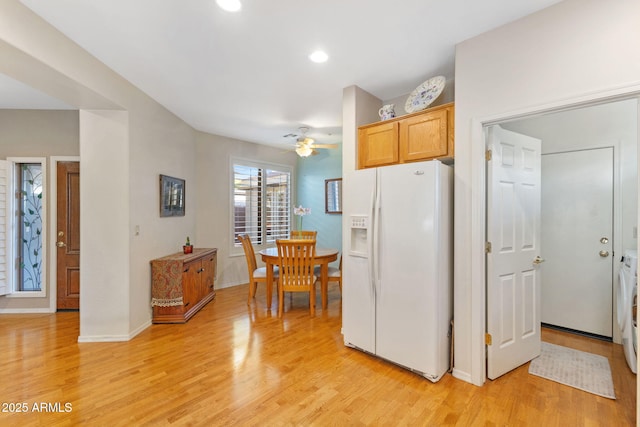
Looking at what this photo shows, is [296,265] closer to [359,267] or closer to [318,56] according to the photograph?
[359,267]

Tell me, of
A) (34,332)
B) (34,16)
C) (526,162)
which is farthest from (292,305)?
(34,16)

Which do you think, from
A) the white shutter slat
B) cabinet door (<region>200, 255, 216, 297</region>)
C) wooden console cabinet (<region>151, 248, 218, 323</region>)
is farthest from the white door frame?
the white shutter slat

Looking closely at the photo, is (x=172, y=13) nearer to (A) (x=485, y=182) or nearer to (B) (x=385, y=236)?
(B) (x=385, y=236)

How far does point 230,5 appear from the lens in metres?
1.94

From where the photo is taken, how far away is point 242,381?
2330mm

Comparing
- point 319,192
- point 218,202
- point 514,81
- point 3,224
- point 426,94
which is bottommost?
point 3,224

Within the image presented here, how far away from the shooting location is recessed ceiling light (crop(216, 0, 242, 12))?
190cm

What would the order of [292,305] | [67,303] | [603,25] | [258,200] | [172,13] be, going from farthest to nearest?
[258,200]
[292,305]
[67,303]
[172,13]
[603,25]

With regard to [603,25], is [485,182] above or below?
below

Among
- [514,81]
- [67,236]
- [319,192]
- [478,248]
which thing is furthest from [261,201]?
[514,81]

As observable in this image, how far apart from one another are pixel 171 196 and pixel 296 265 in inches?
78.2

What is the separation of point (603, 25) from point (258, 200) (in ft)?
16.8

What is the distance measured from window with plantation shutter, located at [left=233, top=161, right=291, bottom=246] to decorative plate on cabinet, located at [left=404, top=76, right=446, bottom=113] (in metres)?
3.63

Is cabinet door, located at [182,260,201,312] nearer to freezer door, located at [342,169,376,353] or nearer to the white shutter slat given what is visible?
freezer door, located at [342,169,376,353]
